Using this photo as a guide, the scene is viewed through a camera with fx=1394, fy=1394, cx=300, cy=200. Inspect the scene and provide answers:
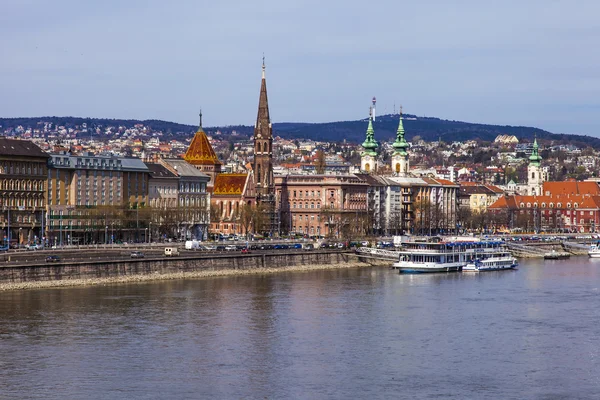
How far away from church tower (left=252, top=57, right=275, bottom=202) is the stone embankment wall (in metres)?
28.5

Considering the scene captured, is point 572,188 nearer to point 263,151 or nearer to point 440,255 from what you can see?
point 263,151

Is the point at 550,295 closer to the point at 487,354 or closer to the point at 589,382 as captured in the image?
the point at 487,354

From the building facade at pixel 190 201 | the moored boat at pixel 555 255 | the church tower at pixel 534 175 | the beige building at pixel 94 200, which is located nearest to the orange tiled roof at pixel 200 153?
the building facade at pixel 190 201

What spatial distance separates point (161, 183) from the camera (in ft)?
345

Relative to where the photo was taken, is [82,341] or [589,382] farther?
[82,341]

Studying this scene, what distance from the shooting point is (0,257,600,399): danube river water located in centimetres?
4031

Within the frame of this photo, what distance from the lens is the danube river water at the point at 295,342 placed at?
40.3 meters

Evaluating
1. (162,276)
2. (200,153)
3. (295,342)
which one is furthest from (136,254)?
(200,153)

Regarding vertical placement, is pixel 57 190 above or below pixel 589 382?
above

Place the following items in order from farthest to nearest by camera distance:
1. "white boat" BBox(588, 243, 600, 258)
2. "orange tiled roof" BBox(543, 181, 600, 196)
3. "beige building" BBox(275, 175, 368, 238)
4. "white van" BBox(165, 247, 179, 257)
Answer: "orange tiled roof" BBox(543, 181, 600, 196) → "beige building" BBox(275, 175, 368, 238) → "white boat" BBox(588, 243, 600, 258) → "white van" BBox(165, 247, 179, 257)

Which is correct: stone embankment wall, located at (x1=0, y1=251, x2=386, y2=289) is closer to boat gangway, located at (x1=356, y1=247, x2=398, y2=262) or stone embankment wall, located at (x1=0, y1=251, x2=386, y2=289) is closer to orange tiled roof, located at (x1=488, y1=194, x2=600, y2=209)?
boat gangway, located at (x1=356, y1=247, x2=398, y2=262)

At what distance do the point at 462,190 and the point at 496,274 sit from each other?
85930 mm

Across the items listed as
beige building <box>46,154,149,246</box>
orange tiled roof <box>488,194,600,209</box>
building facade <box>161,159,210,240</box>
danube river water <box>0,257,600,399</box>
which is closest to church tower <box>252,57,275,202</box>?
building facade <box>161,159,210,240</box>

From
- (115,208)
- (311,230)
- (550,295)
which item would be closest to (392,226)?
(311,230)
